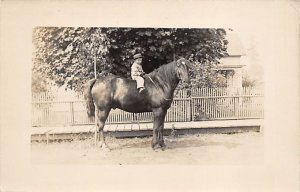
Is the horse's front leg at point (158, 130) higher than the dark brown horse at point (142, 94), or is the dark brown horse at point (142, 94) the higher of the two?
Result: the dark brown horse at point (142, 94)

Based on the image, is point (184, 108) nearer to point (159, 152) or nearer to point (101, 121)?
point (159, 152)

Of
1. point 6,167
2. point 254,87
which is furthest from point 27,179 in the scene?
point 254,87

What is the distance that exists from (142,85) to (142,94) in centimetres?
5

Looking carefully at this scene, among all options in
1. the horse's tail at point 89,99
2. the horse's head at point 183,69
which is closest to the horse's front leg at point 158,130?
the horse's head at point 183,69

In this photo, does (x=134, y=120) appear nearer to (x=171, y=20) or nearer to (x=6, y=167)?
(x=171, y=20)

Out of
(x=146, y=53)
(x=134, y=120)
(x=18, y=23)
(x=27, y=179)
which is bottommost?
(x=27, y=179)

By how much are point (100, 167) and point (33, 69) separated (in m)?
0.49

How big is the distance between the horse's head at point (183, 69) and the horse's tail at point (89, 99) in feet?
1.19

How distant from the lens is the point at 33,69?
156 centimetres

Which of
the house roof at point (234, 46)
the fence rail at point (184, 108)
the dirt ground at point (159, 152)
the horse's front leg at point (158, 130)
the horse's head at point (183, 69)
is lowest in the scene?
the dirt ground at point (159, 152)

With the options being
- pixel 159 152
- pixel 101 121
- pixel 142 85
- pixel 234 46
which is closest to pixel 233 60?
pixel 234 46

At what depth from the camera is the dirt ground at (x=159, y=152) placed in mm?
1576

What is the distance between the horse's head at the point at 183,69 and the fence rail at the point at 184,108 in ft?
0.19

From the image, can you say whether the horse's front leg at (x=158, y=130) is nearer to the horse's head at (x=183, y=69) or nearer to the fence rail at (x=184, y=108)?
the fence rail at (x=184, y=108)
